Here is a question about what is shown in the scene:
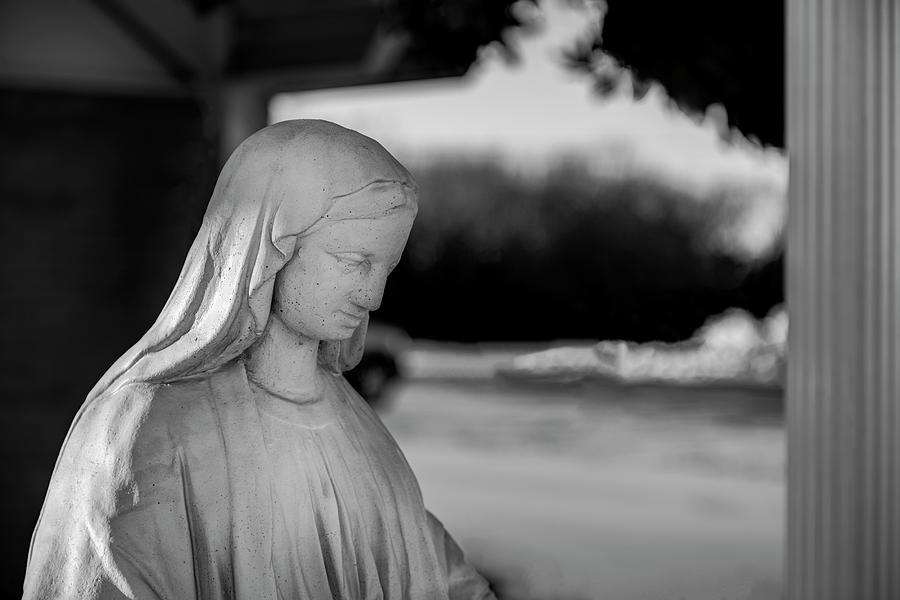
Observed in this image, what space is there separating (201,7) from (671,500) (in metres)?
4.00

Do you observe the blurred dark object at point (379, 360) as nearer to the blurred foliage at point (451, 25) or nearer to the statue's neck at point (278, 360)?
the blurred foliage at point (451, 25)

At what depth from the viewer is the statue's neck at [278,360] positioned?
1369 mm

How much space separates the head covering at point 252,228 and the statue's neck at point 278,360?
0.05 m

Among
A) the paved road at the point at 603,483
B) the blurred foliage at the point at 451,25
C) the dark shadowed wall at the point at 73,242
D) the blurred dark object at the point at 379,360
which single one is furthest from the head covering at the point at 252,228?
the blurred dark object at the point at 379,360

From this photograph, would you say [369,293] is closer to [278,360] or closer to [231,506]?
[278,360]

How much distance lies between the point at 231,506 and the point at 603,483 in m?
6.13

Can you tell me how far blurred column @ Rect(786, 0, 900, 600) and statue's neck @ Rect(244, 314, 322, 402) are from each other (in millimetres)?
1815

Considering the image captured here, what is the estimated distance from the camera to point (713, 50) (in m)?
4.58

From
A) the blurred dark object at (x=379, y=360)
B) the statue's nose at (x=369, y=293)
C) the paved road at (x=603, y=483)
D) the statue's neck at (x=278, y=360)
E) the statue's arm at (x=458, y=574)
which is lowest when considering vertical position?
the paved road at (x=603, y=483)

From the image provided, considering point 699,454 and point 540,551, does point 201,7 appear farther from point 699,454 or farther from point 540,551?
point 699,454

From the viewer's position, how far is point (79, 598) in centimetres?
116

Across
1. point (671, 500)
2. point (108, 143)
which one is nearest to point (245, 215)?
point (108, 143)


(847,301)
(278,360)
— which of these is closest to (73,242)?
(847,301)

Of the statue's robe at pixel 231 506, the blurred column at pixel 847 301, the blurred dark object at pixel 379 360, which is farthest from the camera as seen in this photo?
the blurred dark object at pixel 379 360
